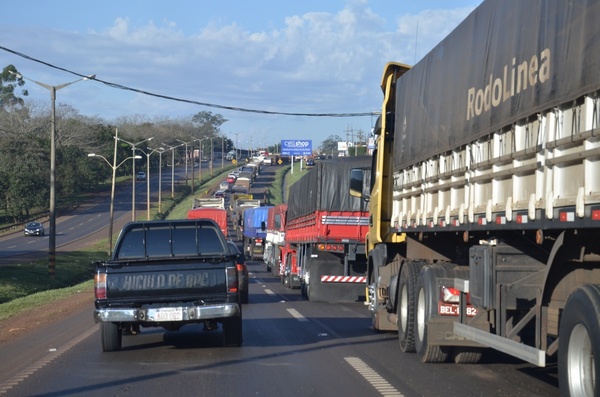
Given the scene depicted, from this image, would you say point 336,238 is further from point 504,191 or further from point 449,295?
point 504,191

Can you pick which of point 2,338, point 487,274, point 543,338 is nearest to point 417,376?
point 487,274

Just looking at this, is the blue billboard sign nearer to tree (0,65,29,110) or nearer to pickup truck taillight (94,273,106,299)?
tree (0,65,29,110)

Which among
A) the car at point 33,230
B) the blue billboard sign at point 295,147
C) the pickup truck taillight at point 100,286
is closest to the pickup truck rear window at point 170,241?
the pickup truck taillight at point 100,286

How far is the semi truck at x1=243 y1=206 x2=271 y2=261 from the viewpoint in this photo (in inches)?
1997

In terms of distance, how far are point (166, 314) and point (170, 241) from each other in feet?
5.88

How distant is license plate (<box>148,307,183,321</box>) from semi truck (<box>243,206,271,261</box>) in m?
36.5

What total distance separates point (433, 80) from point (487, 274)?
131 inches

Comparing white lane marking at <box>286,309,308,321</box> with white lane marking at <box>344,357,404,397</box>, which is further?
white lane marking at <box>286,309,308,321</box>

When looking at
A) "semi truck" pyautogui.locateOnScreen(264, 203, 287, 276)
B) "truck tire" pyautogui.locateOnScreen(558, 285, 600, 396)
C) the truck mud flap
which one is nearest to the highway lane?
"truck tire" pyautogui.locateOnScreen(558, 285, 600, 396)

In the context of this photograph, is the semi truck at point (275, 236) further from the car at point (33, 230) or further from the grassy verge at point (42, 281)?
the car at point (33, 230)

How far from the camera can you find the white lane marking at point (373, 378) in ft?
30.7

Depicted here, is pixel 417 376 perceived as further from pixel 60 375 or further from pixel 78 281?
pixel 78 281

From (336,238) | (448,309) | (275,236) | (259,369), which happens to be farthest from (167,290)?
(275,236)

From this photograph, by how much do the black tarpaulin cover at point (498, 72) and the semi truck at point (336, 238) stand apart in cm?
968
